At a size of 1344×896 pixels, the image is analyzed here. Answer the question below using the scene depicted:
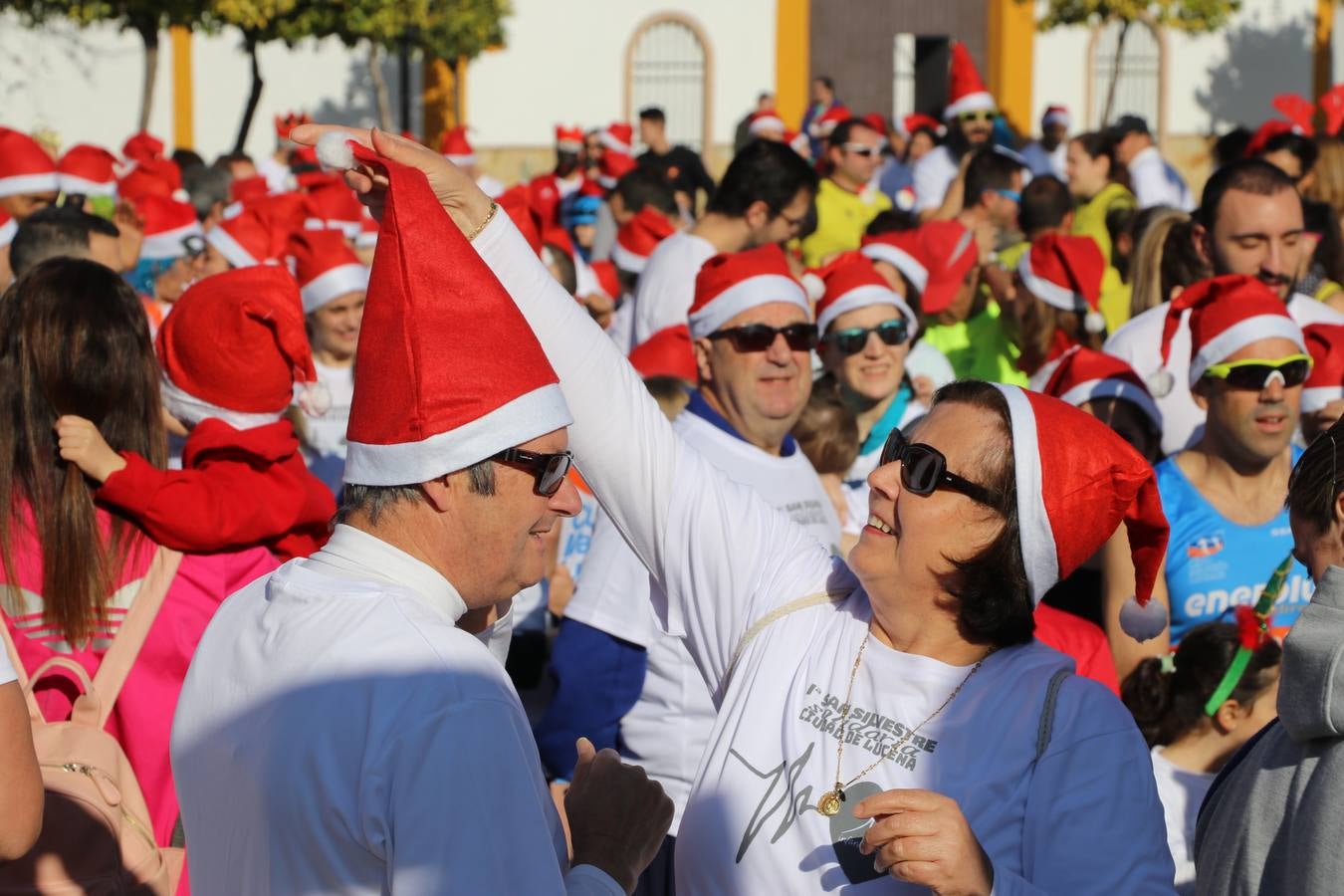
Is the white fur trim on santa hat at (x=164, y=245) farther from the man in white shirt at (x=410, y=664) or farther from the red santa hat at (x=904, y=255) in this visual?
the man in white shirt at (x=410, y=664)

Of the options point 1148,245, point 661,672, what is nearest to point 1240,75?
point 1148,245

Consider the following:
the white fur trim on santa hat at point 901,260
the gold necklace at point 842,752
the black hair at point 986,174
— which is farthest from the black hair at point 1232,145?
the gold necklace at point 842,752

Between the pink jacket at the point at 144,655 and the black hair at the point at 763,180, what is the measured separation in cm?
351

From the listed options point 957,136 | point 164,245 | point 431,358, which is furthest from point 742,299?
point 957,136

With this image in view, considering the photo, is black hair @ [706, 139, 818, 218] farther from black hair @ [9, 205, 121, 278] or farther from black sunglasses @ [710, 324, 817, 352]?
black hair @ [9, 205, 121, 278]

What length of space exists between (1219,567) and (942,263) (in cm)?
314

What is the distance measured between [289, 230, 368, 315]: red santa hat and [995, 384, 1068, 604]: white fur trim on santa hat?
4.06 meters

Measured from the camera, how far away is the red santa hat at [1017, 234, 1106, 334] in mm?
6230

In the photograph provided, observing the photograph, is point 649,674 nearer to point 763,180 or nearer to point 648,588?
point 648,588

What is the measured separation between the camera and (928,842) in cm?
210

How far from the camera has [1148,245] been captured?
637cm

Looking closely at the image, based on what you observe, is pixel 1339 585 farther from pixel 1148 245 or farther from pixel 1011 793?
pixel 1148 245

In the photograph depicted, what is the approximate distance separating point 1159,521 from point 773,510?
69 centimetres

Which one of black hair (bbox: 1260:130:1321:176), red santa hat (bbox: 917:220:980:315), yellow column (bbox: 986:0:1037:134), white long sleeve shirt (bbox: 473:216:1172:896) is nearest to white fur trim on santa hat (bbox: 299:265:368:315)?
red santa hat (bbox: 917:220:980:315)
